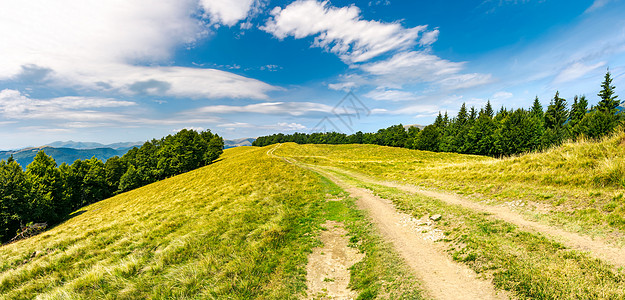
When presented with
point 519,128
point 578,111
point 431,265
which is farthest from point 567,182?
point 578,111

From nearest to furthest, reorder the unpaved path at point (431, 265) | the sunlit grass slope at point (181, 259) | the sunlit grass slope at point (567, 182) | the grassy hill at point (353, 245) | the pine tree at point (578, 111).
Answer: the unpaved path at point (431, 265) → the grassy hill at point (353, 245) → the sunlit grass slope at point (181, 259) → the sunlit grass slope at point (567, 182) → the pine tree at point (578, 111)

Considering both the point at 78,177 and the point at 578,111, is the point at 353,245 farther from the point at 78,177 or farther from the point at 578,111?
the point at 578,111

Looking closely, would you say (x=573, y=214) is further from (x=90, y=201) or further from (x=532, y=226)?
(x=90, y=201)

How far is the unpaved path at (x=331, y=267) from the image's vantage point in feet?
24.1

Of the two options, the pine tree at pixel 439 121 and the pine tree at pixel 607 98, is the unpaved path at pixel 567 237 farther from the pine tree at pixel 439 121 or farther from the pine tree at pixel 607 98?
the pine tree at pixel 439 121

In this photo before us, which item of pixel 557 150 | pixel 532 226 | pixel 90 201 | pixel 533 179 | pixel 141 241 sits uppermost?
pixel 557 150

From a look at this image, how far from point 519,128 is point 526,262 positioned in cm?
8451

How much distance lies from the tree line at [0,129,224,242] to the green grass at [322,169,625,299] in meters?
58.9

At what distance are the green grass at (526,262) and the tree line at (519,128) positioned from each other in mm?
63435

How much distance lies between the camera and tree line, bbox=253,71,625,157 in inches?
2431

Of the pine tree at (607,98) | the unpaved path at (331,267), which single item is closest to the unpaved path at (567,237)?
the unpaved path at (331,267)

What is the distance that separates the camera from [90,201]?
2517 inches

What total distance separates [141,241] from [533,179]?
24.8m

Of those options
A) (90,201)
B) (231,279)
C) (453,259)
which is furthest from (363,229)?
(90,201)
